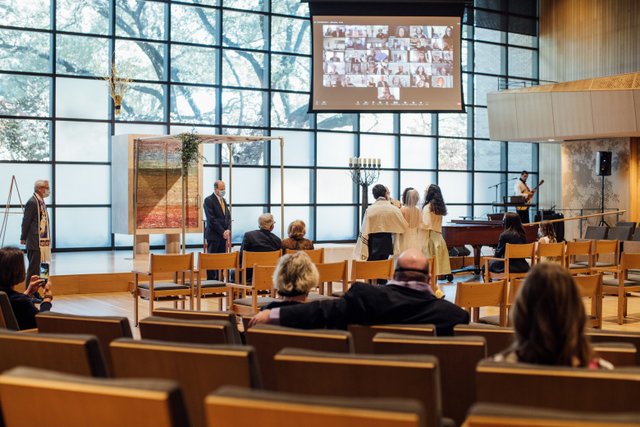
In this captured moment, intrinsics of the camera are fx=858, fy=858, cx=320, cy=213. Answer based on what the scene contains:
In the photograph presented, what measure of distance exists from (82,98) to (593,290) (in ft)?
35.2

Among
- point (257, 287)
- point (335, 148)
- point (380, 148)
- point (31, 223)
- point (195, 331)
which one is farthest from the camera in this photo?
point (380, 148)

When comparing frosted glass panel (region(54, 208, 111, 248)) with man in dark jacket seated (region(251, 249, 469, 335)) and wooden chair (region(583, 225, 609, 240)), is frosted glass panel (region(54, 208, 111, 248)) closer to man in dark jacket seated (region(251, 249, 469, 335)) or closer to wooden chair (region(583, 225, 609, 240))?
wooden chair (region(583, 225, 609, 240))

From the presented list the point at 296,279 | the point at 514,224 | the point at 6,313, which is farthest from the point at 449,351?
the point at 514,224

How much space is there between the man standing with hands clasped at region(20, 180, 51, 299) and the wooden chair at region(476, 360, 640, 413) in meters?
8.09

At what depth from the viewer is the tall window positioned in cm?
1471

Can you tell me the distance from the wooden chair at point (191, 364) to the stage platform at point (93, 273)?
754 centimetres

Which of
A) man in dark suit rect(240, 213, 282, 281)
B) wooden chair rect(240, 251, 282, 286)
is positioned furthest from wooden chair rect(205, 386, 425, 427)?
man in dark suit rect(240, 213, 282, 281)

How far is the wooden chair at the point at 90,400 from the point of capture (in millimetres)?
1684

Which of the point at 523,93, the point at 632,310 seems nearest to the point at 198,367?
the point at 632,310

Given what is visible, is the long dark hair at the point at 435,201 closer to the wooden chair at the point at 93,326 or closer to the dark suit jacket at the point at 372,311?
the dark suit jacket at the point at 372,311

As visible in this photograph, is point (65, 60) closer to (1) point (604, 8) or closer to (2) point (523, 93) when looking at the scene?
A: (2) point (523, 93)

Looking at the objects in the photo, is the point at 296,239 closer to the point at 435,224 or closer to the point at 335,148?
the point at 435,224

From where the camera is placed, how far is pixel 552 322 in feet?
7.87

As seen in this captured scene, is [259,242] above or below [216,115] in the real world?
below
